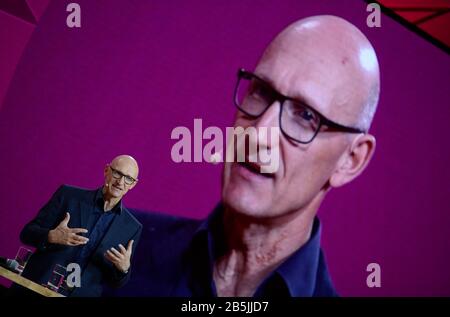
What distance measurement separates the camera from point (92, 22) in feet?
6.13

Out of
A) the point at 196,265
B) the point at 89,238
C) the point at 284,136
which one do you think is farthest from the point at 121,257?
the point at 284,136

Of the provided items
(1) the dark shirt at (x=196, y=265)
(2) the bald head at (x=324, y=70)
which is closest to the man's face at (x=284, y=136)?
(2) the bald head at (x=324, y=70)

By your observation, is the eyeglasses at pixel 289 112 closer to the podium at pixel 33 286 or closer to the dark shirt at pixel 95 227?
the dark shirt at pixel 95 227

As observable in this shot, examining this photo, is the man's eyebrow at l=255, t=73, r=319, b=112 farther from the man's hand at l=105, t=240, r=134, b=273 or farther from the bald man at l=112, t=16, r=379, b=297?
the man's hand at l=105, t=240, r=134, b=273

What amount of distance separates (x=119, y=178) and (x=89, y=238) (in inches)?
9.0

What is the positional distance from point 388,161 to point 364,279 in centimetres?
45

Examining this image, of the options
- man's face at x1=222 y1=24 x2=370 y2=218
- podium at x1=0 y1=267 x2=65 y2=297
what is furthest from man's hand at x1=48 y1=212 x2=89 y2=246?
man's face at x1=222 y1=24 x2=370 y2=218

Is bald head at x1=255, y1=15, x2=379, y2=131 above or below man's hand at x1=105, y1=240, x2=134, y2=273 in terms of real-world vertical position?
above

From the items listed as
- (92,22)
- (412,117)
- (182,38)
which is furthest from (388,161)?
(92,22)

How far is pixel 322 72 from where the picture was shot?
139 cm

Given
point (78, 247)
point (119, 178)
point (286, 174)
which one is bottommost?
point (78, 247)

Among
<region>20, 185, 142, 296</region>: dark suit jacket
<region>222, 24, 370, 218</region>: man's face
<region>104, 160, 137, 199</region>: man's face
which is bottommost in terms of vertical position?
<region>20, 185, 142, 296</region>: dark suit jacket

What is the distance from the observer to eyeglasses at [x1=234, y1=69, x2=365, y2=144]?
1391mm

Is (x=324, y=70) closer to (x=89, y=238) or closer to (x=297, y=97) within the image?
(x=297, y=97)
